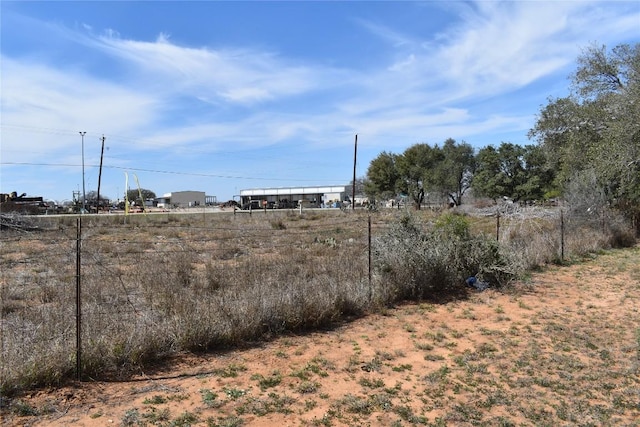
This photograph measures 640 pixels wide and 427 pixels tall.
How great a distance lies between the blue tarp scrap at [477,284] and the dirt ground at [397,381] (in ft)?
6.77

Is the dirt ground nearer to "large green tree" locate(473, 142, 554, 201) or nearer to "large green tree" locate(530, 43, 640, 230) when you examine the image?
"large green tree" locate(530, 43, 640, 230)

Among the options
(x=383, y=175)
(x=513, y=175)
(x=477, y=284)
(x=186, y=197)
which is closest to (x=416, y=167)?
(x=383, y=175)

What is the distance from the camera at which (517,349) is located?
6.00 metres

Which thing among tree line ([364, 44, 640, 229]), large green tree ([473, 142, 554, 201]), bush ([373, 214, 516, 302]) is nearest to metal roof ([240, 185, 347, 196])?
large green tree ([473, 142, 554, 201])

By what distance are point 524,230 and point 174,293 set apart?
1305 cm

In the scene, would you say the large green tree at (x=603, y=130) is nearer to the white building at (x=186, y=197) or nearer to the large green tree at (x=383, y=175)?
the large green tree at (x=383, y=175)

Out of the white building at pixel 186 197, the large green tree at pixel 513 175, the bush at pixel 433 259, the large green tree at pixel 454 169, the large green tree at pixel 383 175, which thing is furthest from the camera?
the white building at pixel 186 197

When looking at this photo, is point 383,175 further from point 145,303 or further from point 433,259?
point 145,303

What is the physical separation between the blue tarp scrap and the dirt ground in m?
2.06

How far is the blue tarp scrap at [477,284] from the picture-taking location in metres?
9.83

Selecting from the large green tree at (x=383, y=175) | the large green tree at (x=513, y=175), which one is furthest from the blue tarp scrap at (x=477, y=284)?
the large green tree at (x=383, y=175)

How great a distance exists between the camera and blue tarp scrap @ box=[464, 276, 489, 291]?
983 centimetres

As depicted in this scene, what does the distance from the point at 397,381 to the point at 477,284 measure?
5.61m

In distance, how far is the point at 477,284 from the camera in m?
9.88
